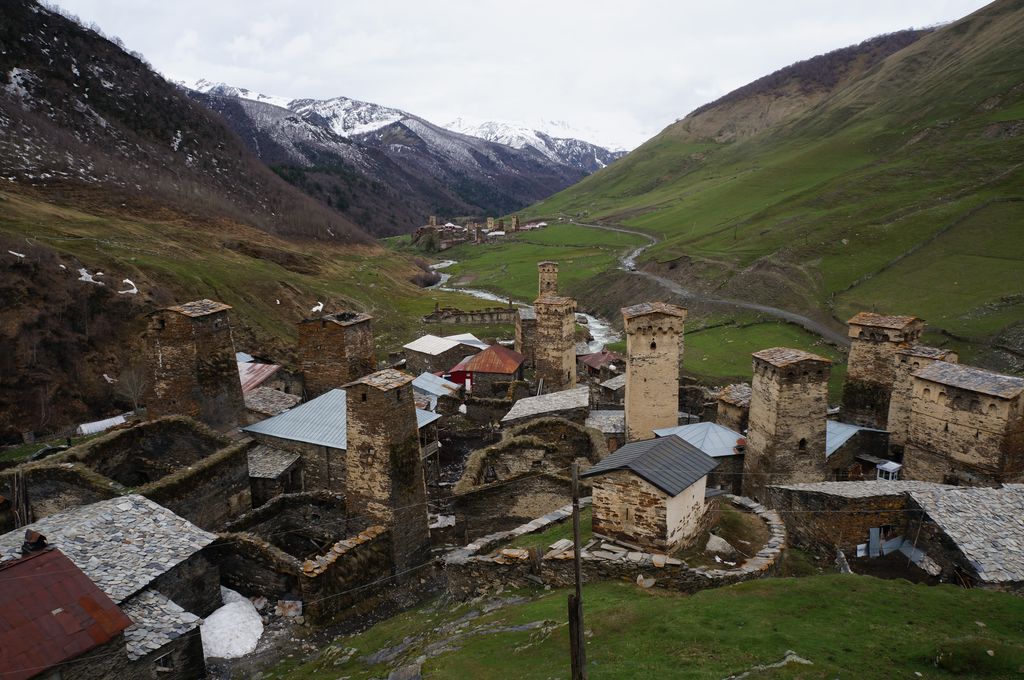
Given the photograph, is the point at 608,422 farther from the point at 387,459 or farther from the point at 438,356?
the point at 438,356

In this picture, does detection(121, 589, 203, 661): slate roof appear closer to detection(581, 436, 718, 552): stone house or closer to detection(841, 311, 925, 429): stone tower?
detection(581, 436, 718, 552): stone house

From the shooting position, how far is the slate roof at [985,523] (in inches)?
572

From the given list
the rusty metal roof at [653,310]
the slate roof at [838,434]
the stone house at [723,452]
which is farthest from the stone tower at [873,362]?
the rusty metal roof at [653,310]

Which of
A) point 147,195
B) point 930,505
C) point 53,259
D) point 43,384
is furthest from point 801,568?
point 147,195

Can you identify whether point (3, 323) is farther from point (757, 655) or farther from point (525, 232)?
point (525, 232)

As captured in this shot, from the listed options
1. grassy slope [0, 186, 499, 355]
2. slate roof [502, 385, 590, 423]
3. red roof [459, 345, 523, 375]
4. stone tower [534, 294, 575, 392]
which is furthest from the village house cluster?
grassy slope [0, 186, 499, 355]

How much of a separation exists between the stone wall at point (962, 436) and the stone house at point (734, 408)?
6.12 metres

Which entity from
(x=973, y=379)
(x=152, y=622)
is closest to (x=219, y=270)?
(x=152, y=622)

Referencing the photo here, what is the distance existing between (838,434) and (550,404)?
1236 centimetres

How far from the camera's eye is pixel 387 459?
16.6 metres

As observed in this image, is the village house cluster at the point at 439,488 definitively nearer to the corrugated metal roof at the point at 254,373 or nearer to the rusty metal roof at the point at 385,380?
the rusty metal roof at the point at 385,380

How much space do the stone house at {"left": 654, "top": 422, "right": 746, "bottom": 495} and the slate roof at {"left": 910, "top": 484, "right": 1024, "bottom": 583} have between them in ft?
22.6

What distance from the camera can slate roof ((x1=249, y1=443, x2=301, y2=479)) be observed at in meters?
20.0

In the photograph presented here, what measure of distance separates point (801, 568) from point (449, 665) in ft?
33.1
